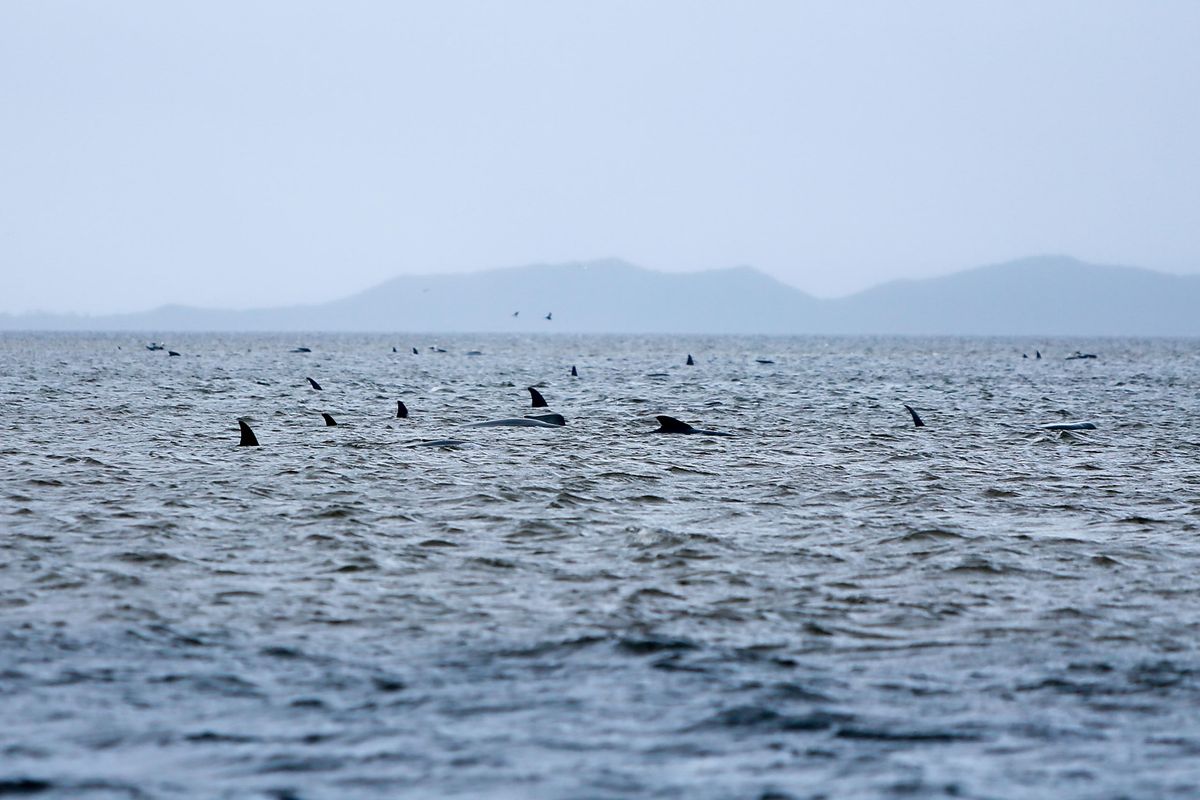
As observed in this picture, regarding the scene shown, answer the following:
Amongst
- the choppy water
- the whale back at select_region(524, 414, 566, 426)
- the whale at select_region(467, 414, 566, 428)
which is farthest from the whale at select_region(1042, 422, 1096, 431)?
the whale at select_region(467, 414, 566, 428)

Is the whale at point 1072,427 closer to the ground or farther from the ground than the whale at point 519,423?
farther from the ground

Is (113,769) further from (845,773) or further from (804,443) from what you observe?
(804,443)

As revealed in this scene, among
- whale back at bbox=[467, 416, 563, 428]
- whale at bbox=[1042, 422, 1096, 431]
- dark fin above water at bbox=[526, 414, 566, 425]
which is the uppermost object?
whale at bbox=[1042, 422, 1096, 431]

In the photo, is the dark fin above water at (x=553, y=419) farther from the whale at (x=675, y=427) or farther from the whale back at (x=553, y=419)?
the whale at (x=675, y=427)

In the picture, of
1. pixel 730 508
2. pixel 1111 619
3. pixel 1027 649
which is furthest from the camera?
pixel 730 508

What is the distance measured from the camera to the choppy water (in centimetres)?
819

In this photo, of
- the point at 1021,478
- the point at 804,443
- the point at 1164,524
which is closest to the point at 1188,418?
the point at 804,443

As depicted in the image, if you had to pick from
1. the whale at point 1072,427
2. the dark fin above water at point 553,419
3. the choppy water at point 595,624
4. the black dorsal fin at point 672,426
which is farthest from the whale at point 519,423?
the whale at point 1072,427

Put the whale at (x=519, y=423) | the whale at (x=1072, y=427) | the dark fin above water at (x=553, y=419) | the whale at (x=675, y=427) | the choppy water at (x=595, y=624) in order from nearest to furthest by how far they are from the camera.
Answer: the choppy water at (x=595, y=624)
the whale at (x=675, y=427)
the whale at (x=519, y=423)
the whale at (x=1072, y=427)
the dark fin above water at (x=553, y=419)

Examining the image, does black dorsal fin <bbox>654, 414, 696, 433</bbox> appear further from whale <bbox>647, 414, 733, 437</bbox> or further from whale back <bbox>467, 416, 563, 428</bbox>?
whale back <bbox>467, 416, 563, 428</bbox>

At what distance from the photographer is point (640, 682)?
997 cm

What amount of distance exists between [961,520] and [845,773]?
1090 cm

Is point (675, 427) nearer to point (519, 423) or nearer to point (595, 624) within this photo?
point (519, 423)

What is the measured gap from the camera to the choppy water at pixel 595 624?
8188 millimetres
